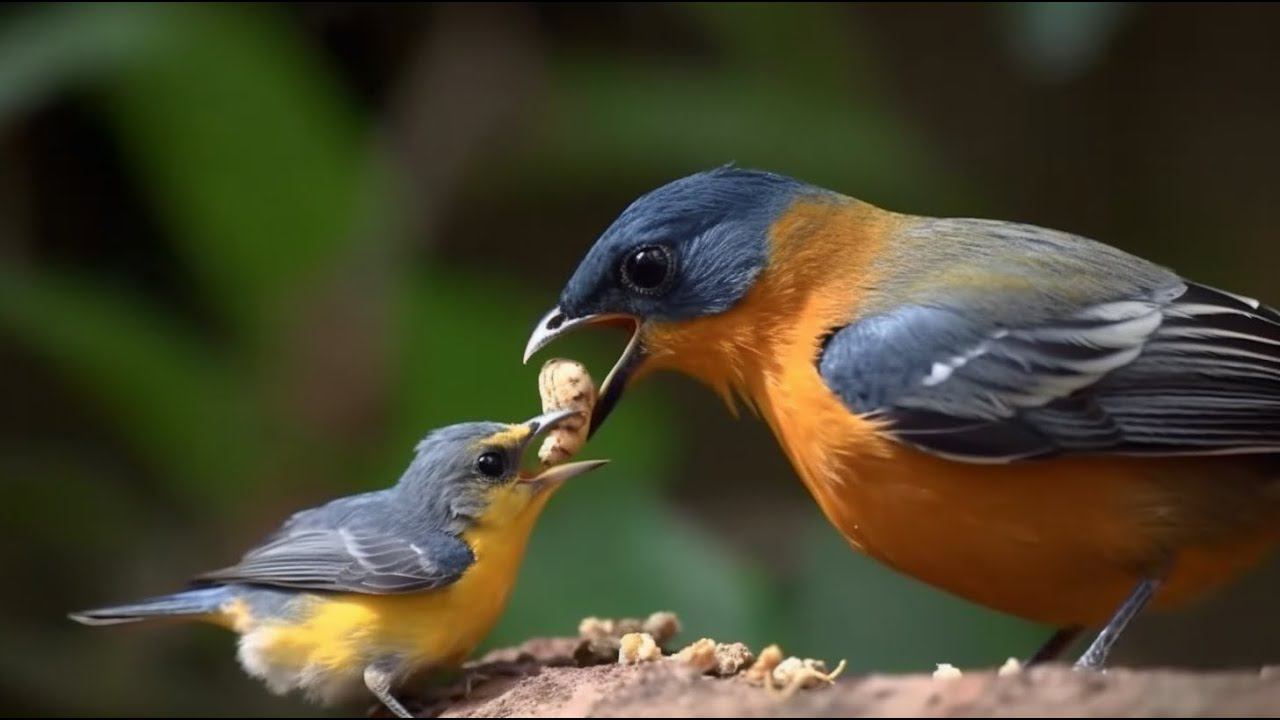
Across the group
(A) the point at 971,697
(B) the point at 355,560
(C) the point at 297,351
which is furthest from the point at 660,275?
(C) the point at 297,351

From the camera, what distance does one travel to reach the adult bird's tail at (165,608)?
363cm

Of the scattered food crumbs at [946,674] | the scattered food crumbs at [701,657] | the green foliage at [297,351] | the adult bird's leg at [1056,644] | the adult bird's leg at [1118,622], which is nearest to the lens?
the scattered food crumbs at [946,674]

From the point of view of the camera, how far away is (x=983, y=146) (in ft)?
24.3

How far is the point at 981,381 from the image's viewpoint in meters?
3.07

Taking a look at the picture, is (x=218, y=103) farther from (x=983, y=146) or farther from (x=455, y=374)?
(x=983, y=146)

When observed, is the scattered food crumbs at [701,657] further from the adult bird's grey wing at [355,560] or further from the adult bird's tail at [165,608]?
the adult bird's tail at [165,608]

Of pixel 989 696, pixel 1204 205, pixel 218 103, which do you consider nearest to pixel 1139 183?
pixel 1204 205

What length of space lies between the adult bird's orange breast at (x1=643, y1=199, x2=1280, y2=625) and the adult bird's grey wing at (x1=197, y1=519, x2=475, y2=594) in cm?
72

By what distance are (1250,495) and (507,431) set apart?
157 cm

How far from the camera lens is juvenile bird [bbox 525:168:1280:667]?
2.96 meters

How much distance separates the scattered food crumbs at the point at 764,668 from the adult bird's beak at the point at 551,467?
1.00 metres

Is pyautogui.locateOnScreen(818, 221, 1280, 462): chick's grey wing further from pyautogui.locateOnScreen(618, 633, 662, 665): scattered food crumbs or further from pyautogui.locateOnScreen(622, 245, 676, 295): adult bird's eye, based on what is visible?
pyautogui.locateOnScreen(618, 633, 662, 665): scattered food crumbs

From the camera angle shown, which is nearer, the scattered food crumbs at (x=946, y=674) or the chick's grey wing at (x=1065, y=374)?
the scattered food crumbs at (x=946, y=674)

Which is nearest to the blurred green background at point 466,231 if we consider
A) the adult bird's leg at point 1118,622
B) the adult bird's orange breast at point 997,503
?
the adult bird's orange breast at point 997,503
